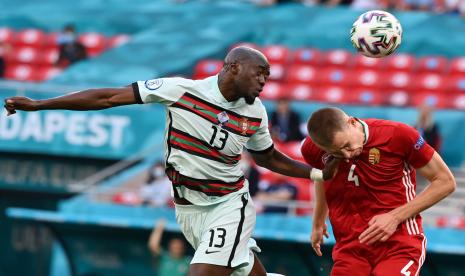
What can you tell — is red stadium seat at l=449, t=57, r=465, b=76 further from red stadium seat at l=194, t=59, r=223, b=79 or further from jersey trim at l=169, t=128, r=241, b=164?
jersey trim at l=169, t=128, r=241, b=164

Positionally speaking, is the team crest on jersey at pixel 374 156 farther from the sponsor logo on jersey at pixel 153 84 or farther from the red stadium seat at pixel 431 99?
the red stadium seat at pixel 431 99

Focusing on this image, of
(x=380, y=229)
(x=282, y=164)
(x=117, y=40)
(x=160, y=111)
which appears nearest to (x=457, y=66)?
(x=160, y=111)

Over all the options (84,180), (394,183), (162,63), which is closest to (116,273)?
(84,180)

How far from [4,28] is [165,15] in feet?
10.2

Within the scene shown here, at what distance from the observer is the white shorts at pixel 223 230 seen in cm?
739

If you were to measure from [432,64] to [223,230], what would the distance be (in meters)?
10.5

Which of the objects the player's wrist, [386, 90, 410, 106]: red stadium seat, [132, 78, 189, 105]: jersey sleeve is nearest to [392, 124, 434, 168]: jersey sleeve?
the player's wrist

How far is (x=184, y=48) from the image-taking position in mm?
19219

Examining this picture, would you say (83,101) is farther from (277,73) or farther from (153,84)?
(277,73)

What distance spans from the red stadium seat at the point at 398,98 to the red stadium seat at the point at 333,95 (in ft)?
2.05

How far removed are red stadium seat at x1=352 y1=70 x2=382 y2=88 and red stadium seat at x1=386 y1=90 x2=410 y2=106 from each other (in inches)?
11.7

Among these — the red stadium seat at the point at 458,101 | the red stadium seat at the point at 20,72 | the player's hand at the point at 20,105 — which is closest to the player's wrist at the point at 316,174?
the player's hand at the point at 20,105

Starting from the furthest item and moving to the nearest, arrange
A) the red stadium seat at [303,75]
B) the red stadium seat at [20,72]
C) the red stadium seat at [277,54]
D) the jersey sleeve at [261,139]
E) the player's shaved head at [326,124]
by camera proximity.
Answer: the red stadium seat at [20,72] < the red stadium seat at [277,54] < the red stadium seat at [303,75] < the jersey sleeve at [261,139] < the player's shaved head at [326,124]

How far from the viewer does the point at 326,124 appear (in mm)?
6734
